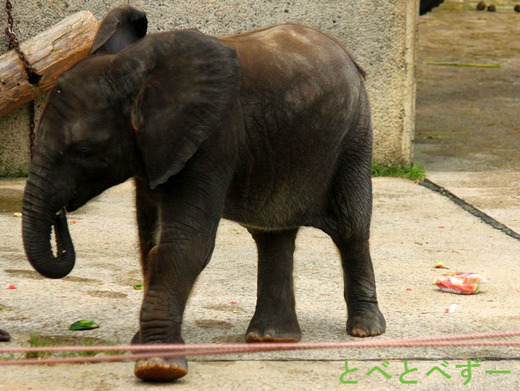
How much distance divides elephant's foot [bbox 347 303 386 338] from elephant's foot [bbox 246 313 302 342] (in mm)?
287

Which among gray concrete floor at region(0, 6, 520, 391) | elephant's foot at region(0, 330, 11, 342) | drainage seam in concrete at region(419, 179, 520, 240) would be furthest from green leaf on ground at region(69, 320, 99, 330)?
drainage seam in concrete at region(419, 179, 520, 240)

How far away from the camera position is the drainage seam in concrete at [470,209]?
7465 mm

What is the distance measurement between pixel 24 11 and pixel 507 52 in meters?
10.4

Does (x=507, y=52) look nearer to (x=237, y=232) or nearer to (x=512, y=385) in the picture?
(x=237, y=232)

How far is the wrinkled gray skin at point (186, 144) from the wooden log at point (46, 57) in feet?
12.8

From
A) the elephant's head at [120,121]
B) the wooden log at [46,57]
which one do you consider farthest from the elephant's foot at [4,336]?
the wooden log at [46,57]

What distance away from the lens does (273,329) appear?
495 centimetres

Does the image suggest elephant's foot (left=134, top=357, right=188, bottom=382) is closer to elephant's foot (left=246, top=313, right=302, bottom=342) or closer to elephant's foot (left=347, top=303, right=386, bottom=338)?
elephant's foot (left=246, top=313, right=302, bottom=342)

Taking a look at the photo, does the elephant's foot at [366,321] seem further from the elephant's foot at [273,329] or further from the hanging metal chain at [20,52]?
the hanging metal chain at [20,52]

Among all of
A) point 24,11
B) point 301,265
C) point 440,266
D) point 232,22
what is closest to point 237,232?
point 301,265

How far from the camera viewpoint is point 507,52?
17297mm

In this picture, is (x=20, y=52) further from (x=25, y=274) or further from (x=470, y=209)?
(x=470, y=209)

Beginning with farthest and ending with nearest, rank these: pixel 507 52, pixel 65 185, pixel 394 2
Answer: pixel 507 52 < pixel 394 2 < pixel 65 185

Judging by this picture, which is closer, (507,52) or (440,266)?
(440,266)
